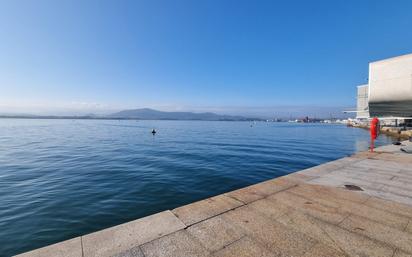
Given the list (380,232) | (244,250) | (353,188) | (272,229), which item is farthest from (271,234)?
(353,188)

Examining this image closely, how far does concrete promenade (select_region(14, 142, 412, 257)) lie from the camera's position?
2.54m

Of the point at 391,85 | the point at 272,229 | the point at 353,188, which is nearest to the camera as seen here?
the point at 272,229

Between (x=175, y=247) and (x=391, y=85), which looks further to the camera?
(x=391, y=85)

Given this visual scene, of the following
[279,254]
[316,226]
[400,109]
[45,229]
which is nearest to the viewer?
[279,254]

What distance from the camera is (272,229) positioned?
302 cm

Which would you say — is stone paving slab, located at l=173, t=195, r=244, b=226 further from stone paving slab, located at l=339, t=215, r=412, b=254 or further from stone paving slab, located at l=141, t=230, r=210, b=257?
stone paving slab, located at l=339, t=215, r=412, b=254

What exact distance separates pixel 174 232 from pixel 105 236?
1034 mm

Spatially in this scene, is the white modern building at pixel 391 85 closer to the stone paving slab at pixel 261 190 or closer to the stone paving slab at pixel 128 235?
the stone paving slab at pixel 261 190

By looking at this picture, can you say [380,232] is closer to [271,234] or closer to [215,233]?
[271,234]

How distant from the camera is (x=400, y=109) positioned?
16.5 meters

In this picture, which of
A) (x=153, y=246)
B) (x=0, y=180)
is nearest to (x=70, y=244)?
(x=153, y=246)

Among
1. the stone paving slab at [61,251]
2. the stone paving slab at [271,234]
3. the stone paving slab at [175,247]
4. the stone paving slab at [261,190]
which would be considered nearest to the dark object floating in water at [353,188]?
the stone paving slab at [261,190]

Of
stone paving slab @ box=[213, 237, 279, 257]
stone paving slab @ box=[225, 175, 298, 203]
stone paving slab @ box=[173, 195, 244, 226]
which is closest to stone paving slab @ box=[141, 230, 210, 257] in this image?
stone paving slab @ box=[213, 237, 279, 257]

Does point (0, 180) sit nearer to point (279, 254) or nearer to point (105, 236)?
point (105, 236)
